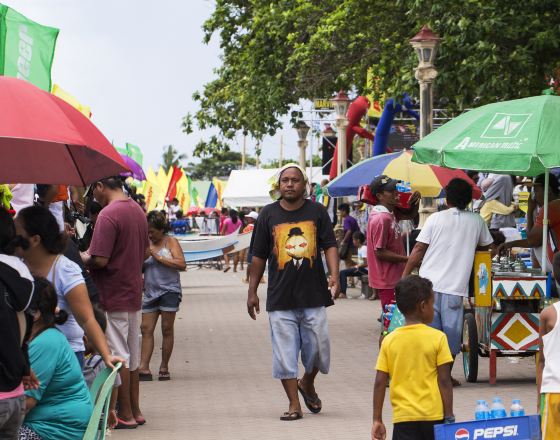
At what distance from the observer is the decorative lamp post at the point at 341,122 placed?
103ft

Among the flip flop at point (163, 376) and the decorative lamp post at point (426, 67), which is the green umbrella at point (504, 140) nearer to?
the flip flop at point (163, 376)

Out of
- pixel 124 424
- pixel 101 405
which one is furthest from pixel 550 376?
pixel 124 424

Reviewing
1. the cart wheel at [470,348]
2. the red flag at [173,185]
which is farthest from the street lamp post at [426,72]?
the red flag at [173,185]

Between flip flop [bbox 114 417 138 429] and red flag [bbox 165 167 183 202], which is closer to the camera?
flip flop [bbox 114 417 138 429]

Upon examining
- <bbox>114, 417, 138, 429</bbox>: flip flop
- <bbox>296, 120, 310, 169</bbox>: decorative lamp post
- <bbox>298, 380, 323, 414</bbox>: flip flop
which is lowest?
<bbox>114, 417, 138, 429</bbox>: flip flop

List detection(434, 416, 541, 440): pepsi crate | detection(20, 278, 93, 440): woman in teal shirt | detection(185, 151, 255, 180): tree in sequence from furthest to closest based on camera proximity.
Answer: detection(185, 151, 255, 180): tree < detection(20, 278, 93, 440): woman in teal shirt < detection(434, 416, 541, 440): pepsi crate

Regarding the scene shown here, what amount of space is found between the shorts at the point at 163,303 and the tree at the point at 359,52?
6372 mm


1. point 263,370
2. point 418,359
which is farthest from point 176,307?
point 418,359

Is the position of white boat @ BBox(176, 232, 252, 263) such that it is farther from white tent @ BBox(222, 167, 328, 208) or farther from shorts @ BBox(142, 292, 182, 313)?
shorts @ BBox(142, 292, 182, 313)

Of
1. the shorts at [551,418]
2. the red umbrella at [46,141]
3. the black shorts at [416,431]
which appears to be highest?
the red umbrella at [46,141]

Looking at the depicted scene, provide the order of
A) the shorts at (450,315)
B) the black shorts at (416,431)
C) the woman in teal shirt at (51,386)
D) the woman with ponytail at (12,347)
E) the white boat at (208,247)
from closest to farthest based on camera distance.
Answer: the woman with ponytail at (12,347), the woman in teal shirt at (51,386), the black shorts at (416,431), the shorts at (450,315), the white boat at (208,247)

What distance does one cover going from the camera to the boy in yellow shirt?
630 cm

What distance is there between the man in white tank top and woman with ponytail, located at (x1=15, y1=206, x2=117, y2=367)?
222 cm

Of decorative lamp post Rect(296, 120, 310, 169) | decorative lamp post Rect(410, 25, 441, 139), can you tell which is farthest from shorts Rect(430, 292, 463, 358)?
decorative lamp post Rect(296, 120, 310, 169)
